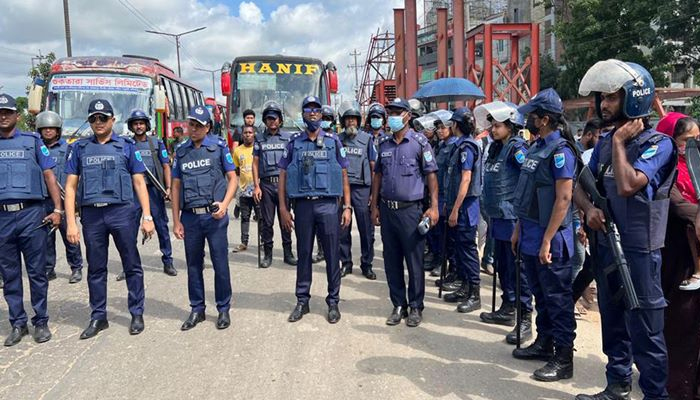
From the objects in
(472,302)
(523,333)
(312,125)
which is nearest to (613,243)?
(523,333)

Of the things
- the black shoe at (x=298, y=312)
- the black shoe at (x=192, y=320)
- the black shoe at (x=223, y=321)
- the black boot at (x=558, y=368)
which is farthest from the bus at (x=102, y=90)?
the black boot at (x=558, y=368)

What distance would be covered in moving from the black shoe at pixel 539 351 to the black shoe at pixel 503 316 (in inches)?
27.7

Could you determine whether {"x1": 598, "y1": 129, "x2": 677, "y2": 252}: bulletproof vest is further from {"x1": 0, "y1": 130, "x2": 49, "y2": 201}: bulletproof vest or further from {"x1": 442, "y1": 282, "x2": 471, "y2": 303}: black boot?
{"x1": 0, "y1": 130, "x2": 49, "y2": 201}: bulletproof vest

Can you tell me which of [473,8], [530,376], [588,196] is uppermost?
[473,8]

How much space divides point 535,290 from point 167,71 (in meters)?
11.9

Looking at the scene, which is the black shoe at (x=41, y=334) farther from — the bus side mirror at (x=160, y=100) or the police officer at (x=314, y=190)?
the bus side mirror at (x=160, y=100)

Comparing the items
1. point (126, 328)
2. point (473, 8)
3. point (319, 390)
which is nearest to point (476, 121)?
point (319, 390)

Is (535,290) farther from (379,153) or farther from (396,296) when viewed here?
(379,153)

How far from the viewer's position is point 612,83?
8.63ft

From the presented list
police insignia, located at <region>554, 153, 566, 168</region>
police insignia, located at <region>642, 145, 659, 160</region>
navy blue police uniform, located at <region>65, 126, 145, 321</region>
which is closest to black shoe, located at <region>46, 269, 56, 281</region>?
navy blue police uniform, located at <region>65, 126, 145, 321</region>

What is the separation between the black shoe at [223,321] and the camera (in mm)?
4435

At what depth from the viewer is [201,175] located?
4398 mm


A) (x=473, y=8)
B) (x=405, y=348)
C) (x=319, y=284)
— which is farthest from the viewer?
(x=473, y=8)

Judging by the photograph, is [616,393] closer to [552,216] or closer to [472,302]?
[552,216]
